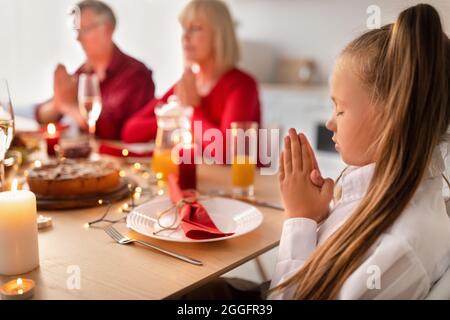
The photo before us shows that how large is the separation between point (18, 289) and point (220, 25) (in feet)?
5.25

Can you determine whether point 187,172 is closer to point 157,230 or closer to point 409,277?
point 157,230

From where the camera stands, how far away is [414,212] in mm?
735

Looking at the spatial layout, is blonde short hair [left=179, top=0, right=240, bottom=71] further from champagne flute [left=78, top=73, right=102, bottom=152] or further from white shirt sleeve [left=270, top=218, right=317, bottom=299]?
white shirt sleeve [left=270, top=218, right=317, bottom=299]

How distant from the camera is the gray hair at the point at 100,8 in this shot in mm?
1847

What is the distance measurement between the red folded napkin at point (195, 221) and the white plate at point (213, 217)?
0.01 metres

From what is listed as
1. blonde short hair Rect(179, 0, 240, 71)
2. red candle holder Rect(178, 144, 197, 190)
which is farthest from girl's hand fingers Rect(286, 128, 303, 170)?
blonde short hair Rect(179, 0, 240, 71)

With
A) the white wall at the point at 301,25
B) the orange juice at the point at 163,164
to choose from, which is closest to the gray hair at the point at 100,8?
the orange juice at the point at 163,164

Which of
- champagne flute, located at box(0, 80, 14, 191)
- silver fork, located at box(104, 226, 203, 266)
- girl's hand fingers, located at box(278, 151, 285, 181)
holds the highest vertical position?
champagne flute, located at box(0, 80, 14, 191)

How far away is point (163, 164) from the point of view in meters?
1.41

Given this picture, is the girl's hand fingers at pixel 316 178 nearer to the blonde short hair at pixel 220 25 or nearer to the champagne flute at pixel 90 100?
the champagne flute at pixel 90 100

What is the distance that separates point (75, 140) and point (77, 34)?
0.42 m

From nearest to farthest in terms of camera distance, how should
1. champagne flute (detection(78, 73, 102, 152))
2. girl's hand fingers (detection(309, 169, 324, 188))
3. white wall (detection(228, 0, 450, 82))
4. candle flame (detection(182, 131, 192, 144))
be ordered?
girl's hand fingers (detection(309, 169, 324, 188))
candle flame (detection(182, 131, 192, 144))
champagne flute (detection(78, 73, 102, 152))
white wall (detection(228, 0, 450, 82))

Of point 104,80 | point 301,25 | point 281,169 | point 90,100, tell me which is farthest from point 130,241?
point 301,25

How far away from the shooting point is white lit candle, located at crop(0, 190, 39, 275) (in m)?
0.78
